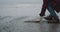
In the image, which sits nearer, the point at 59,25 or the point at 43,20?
the point at 59,25

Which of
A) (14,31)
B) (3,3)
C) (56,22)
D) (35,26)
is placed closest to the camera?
(14,31)

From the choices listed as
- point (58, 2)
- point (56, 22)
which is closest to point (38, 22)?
→ point (56, 22)

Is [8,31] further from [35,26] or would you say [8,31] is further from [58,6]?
[58,6]

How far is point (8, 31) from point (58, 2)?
124cm

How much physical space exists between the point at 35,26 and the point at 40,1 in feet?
10.8

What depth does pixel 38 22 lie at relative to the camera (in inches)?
159

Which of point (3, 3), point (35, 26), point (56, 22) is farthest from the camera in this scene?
point (3, 3)

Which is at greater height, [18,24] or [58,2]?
[58,2]

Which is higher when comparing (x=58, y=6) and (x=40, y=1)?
(x=58, y=6)

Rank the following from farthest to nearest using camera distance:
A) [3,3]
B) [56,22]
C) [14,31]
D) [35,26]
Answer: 1. [3,3]
2. [56,22]
3. [35,26]
4. [14,31]

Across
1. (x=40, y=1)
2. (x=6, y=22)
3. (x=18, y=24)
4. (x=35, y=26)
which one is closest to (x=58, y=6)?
(x=35, y=26)

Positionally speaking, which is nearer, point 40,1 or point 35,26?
point 35,26

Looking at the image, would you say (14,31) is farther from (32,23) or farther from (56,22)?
(56,22)

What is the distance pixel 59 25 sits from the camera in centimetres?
374
